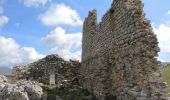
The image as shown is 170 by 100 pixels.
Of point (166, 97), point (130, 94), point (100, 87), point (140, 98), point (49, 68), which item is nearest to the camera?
point (166, 97)

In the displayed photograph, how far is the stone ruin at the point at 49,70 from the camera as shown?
122ft

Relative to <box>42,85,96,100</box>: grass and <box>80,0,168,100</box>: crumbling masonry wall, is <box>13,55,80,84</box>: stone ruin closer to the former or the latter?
<box>42,85,96,100</box>: grass

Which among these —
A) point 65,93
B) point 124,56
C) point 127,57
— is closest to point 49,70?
point 65,93

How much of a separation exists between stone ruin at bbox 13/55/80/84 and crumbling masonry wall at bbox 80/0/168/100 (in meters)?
13.4

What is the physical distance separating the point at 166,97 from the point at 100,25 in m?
11.1

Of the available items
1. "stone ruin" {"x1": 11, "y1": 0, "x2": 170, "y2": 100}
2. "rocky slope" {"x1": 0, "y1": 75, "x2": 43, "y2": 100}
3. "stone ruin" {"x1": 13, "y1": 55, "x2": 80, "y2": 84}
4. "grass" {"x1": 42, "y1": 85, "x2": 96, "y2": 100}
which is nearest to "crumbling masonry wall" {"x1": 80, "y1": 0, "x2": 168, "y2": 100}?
"stone ruin" {"x1": 11, "y1": 0, "x2": 170, "y2": 100}

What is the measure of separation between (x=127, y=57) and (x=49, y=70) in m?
21.8

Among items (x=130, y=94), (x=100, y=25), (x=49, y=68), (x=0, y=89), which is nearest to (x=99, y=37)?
(x=100, y=25)

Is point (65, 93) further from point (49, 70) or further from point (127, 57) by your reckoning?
point (49, 70)

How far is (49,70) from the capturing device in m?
37.8

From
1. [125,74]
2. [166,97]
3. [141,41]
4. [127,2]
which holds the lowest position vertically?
[166,97]

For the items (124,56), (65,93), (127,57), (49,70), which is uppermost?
(49,70)

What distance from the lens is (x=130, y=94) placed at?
52.5ft

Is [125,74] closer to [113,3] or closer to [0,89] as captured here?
[113,3]
